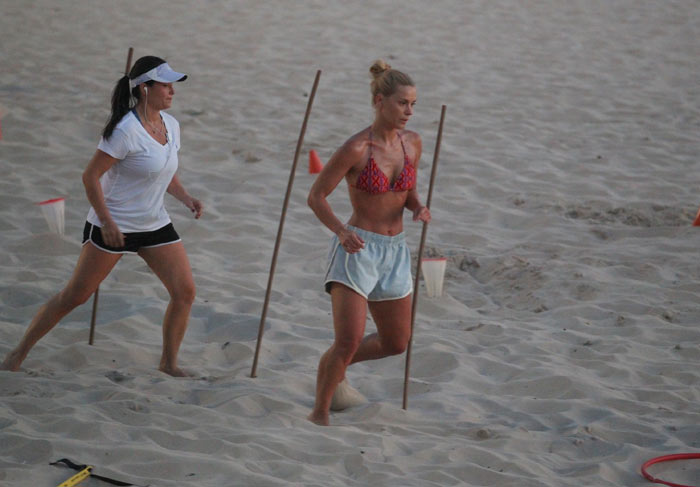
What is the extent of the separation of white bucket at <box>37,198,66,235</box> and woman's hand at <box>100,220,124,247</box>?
240 centimetres

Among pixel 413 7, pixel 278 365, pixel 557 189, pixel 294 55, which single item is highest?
pixel 413 7

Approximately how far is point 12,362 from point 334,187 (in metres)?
1.97

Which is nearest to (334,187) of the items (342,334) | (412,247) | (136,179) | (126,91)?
(342,334)

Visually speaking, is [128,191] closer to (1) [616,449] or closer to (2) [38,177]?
(1) [616,449]

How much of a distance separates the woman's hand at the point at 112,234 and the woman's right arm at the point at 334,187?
0.99 m

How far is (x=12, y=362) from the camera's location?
15.9ft

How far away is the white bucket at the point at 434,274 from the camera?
20.5ft

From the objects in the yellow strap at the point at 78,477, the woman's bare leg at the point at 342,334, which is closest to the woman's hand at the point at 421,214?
the woman's bare leg at the point at 342,334

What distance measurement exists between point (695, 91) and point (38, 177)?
7366 millimetres

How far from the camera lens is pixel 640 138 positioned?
9641 millimetres

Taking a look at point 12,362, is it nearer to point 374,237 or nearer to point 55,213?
point 374,237

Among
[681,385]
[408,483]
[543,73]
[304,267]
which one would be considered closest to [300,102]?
[543,73]

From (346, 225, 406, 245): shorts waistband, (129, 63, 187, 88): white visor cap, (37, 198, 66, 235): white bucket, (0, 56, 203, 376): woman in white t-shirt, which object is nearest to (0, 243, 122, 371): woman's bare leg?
(0, 56, 203, 376): woman in white t-shirt

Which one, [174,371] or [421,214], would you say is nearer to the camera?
[421,214]
